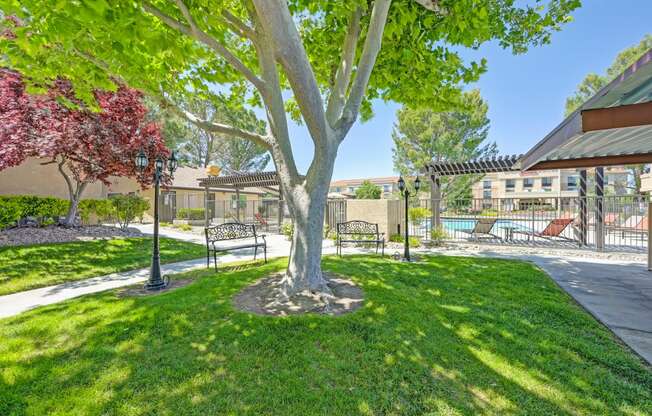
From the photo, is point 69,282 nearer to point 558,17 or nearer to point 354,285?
point 354,285

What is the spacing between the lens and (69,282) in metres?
6.12

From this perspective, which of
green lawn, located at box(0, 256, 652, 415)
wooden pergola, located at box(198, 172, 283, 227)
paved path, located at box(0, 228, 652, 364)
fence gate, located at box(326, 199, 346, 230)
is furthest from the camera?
wooden pergola, located at box(198, 172, 283, 227)

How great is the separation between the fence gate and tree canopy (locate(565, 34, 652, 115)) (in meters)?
18.5

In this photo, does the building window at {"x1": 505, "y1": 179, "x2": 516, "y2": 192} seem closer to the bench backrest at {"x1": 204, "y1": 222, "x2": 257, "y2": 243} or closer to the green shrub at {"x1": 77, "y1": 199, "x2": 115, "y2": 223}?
the bench backrest at {"x1": 204, "y1": 222, "x2": 257, "y2": 243}

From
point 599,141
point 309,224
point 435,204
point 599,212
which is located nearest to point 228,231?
point 309,224

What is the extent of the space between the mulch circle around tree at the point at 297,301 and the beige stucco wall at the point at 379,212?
652 centimetres

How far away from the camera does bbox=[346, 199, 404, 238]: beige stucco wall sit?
11.2 meters

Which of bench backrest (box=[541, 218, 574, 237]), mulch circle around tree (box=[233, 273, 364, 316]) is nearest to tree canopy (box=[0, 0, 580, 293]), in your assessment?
mulch circle around tree (box=[233, 273, 364, 316])

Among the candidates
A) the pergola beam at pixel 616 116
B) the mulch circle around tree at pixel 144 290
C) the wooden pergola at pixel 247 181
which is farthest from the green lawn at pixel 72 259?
the pergola beam at pixel 616 116

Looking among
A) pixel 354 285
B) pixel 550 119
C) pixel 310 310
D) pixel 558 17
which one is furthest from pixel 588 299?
pixel 550 119

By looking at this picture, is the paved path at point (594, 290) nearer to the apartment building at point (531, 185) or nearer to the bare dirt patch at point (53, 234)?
the bare dirt patch at point (53, 234)

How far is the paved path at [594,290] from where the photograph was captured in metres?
3.65

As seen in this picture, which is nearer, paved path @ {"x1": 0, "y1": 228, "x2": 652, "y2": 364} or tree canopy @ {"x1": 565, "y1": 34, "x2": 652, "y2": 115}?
paved path @ {"x1": 0, "y1": 228, "x2": 652, "y2": 364}

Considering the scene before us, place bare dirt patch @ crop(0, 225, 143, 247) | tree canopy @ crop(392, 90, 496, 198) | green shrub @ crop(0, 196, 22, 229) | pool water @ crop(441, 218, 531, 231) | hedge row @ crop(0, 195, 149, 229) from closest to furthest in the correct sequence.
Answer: bare dirt patch @ crop(0, 225, 143, 247)
green shrub @ crop(0, 196, 22, 229)
hedge row @ crop(0, 195, 149, 229)
pool water @ crop(441, 218, 531, 231)
tree canopy @ crop(392, 90, 496, 198)
